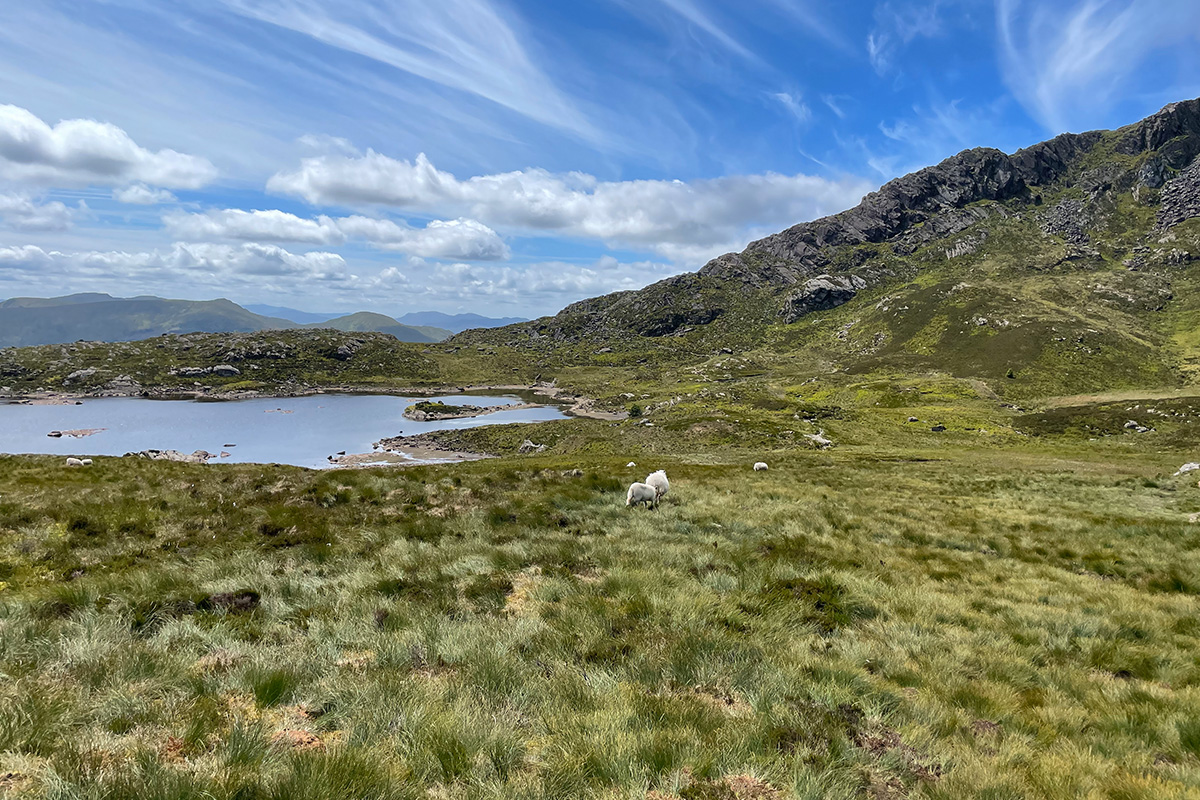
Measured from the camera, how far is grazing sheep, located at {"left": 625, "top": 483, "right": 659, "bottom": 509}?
57.0ft

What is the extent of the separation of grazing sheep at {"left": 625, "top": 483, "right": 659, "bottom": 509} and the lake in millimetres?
73267

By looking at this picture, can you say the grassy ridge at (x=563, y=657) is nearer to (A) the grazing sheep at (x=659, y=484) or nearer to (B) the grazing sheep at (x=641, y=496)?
(B) the grazing sheep at (x=641, y=496)

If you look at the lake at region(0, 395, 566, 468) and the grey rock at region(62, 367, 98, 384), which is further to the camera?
the grey rock at region(62, 367, 98, 384)

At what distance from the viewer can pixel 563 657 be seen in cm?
616

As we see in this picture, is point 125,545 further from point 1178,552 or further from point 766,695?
point 1178,552

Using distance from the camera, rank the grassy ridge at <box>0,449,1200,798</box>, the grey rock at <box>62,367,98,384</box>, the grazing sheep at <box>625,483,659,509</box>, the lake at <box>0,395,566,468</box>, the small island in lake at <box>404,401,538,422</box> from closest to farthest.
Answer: the grassy ridge at <box>0,449,1200,798</box> → the grazing sheep at <box>625,483,659,509</box> → the lake at <box>0,395,566,468</box> → the small island in lake at <box>404,401,538,422</box> → the grey rock at <box>62,367,98,384</box>

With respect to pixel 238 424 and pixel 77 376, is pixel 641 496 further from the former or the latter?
pixel 77 376

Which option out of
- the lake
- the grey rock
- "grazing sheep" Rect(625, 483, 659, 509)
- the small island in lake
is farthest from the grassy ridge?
the grey rock

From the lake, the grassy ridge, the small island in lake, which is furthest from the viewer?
the small island in lake

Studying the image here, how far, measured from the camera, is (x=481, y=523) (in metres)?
13.5

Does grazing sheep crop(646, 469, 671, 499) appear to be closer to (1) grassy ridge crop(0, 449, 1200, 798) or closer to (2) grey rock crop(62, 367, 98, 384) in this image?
(1) grassy ridge crop(0, 449, 1200, 798)

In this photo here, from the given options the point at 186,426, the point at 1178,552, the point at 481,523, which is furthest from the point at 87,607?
the point at 186,426

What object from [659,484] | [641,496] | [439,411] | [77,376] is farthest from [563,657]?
[77,376]

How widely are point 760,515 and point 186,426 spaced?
149166 millimetres
